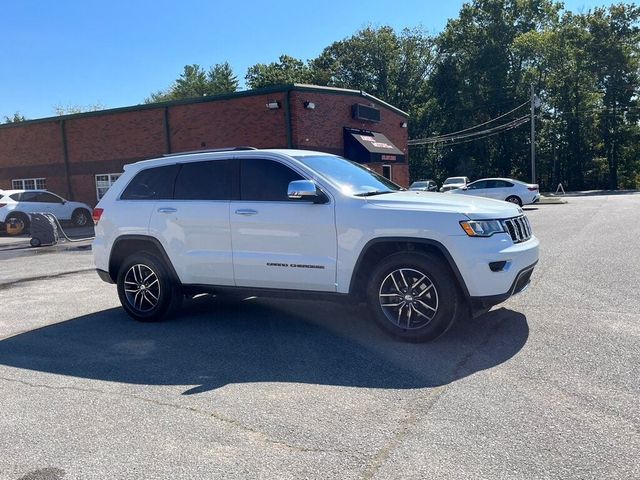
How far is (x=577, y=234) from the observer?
44.5 feet

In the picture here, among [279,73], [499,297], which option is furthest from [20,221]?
[279,73]

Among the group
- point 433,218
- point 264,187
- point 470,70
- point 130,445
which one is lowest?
point 130,445

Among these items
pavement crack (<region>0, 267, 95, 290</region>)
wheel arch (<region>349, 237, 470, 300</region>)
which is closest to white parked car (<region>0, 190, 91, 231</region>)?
A: pavement crack (<region>0, 267, 95, 290</region>)

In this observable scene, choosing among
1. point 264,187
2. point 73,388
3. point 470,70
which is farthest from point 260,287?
point 470,70

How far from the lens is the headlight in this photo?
17.0 ft

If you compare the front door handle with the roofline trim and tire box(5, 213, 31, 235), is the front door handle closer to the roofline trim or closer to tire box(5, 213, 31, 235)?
the roofline trim

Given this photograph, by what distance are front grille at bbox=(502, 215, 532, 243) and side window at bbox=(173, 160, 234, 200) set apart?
289cm

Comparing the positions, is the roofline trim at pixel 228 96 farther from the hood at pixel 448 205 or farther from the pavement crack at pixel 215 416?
the pavement crack at pixel 215 416

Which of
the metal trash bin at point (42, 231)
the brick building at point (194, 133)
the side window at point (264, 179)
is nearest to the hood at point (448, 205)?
the side window at point (264, 179)

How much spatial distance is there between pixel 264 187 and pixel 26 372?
285 cm

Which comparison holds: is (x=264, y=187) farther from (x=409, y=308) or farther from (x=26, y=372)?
(x=26, y=372)

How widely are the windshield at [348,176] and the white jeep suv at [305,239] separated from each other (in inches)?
1.0

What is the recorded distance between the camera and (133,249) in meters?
6.94

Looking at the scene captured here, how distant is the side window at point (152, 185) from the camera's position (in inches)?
266
